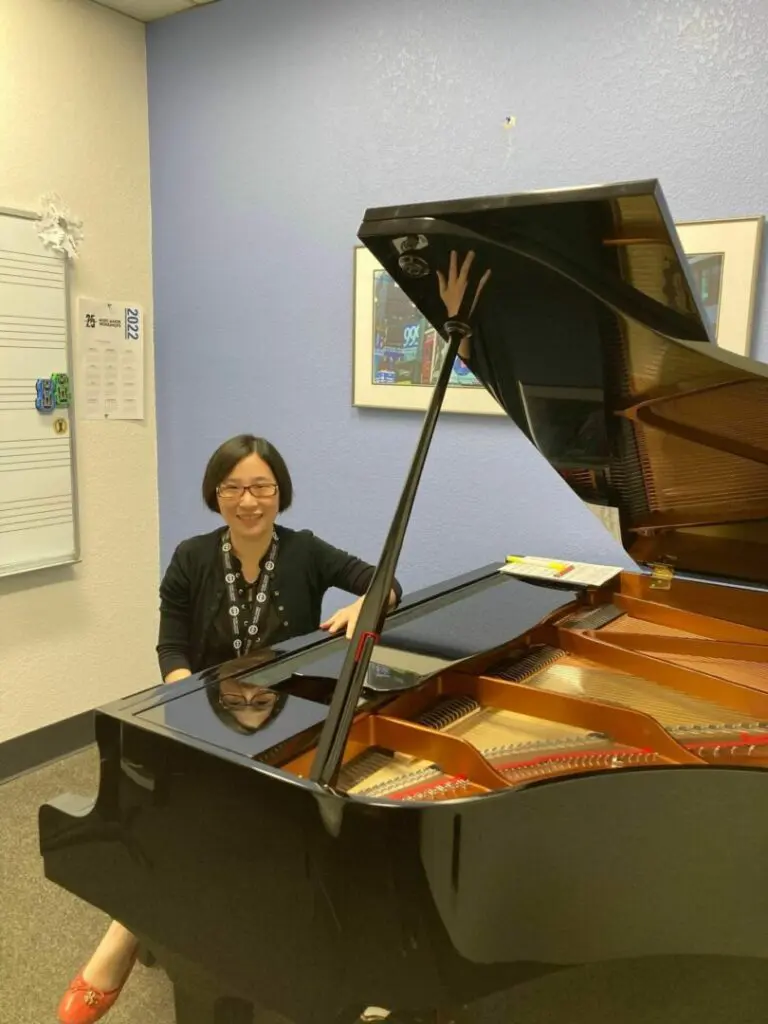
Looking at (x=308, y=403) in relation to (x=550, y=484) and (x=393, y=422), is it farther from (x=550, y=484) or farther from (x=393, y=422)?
(x=550, y=484)

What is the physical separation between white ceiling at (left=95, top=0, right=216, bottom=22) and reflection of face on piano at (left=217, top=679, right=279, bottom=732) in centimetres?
240

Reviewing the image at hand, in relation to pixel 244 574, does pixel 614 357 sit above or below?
above

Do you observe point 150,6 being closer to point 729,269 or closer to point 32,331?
point 32,331

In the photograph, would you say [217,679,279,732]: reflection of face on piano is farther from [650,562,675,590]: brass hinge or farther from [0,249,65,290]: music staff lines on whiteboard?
[0,249,65,290]: music staff lines on whiteboard

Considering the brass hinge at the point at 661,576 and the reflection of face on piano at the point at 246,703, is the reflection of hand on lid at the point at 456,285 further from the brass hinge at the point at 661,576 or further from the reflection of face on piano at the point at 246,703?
the brass hinge at the point at 661,576

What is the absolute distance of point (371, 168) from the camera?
2395mm

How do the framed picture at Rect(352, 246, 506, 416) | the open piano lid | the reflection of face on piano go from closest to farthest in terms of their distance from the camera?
the open piano lid, the reflection of face on piano, the framed picture at Rect(352, 246, 506, 416)

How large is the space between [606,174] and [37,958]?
2.34 m

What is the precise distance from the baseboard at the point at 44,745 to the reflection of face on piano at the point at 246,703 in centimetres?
167

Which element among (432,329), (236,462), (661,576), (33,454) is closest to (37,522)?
(33,454)

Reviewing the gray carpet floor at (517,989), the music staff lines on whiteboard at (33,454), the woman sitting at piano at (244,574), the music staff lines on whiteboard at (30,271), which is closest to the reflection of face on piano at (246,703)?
the woman sitting at piano at (244,574)

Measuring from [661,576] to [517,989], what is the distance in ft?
3.11

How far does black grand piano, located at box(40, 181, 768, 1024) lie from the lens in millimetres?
917

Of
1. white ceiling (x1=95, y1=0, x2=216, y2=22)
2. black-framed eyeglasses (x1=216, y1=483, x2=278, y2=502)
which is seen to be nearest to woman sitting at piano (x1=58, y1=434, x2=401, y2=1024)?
black-framed eyeglasses (x1=216, y1=483, x2=278, y2=502)
